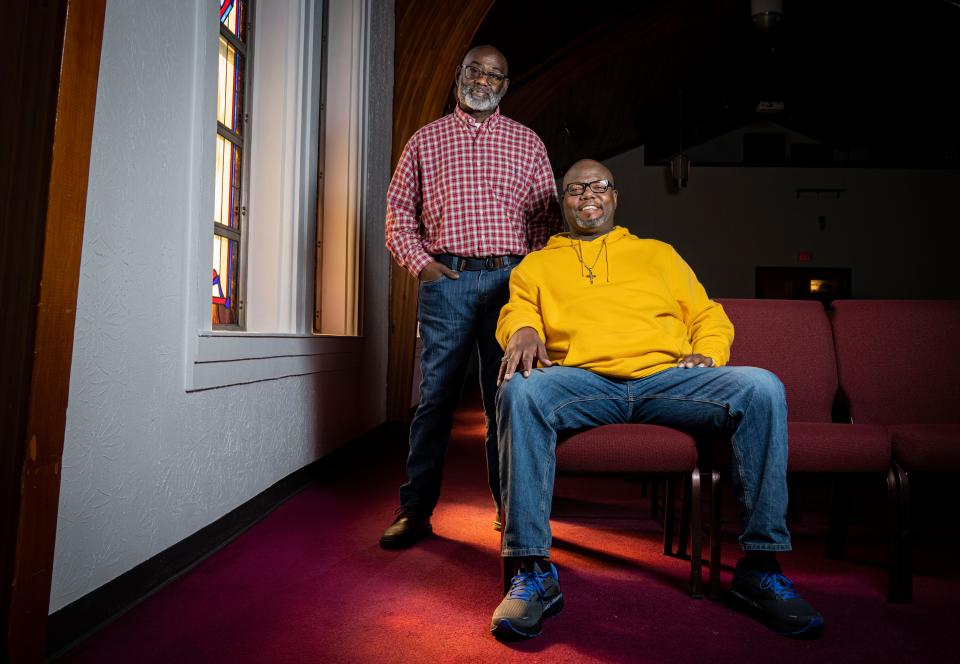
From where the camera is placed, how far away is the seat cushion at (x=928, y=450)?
190 cm

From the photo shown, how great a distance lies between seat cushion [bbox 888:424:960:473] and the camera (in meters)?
1.90

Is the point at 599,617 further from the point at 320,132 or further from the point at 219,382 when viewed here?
the point at 320,132

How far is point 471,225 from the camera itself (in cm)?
234

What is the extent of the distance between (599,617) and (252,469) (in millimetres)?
1315

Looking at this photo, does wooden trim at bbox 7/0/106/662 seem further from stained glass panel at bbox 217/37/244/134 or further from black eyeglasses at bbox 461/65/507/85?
stained glass panel at bbox 217/37/244/134

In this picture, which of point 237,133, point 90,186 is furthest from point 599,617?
point 237,133

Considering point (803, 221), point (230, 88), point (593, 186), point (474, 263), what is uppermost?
point (803, 221)

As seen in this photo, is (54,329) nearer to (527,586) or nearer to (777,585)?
(527,586)

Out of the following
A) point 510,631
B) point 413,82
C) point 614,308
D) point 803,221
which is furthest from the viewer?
point 803,221

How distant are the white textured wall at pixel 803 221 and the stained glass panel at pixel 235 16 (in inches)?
400

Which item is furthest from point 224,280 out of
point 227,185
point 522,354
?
point 522,354

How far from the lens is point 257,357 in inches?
98.3

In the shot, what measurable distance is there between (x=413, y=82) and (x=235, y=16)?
191 cm

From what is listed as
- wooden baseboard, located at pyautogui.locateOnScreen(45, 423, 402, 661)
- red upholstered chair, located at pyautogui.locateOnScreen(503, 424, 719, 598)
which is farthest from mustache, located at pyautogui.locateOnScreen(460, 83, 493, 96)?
wooden baseboard, located at pyautogui.locateOnScreen(45, 423, 402, 661)
